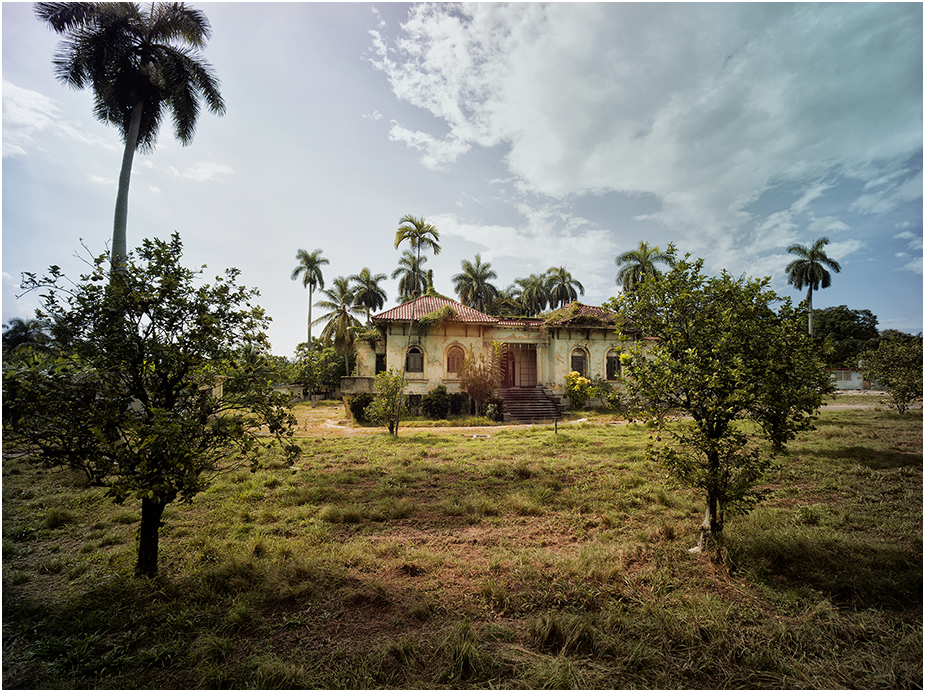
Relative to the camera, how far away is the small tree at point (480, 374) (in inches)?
797

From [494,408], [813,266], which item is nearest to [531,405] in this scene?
[494,408]

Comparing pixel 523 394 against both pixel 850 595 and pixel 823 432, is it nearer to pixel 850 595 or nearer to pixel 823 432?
pixel 823 432

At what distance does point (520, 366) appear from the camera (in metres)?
23.8

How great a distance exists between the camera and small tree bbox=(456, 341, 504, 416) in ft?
66.4

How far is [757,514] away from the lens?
600 cm

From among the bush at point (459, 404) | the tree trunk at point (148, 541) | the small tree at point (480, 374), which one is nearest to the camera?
the tree trunk at point (148, 541)

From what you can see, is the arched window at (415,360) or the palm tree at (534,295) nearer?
the arched window at (415,360)

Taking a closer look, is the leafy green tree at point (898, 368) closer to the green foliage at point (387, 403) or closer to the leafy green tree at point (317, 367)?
the green foliage at point (387, 403)

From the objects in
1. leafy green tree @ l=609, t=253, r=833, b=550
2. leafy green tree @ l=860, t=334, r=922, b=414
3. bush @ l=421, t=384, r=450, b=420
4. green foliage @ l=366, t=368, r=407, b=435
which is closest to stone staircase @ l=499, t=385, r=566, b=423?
bush @ l=421, t=384, r=450, b=420

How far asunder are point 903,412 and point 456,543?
837 inches

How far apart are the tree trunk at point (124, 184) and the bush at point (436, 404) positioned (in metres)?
14.0

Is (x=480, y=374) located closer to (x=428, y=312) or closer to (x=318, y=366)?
(x=428, y=312)

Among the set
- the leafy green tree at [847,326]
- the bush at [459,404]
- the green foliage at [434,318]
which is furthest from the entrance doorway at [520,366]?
the leafy green tree at [847,326]

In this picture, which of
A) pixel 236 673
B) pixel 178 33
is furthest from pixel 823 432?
pixel 178 33
